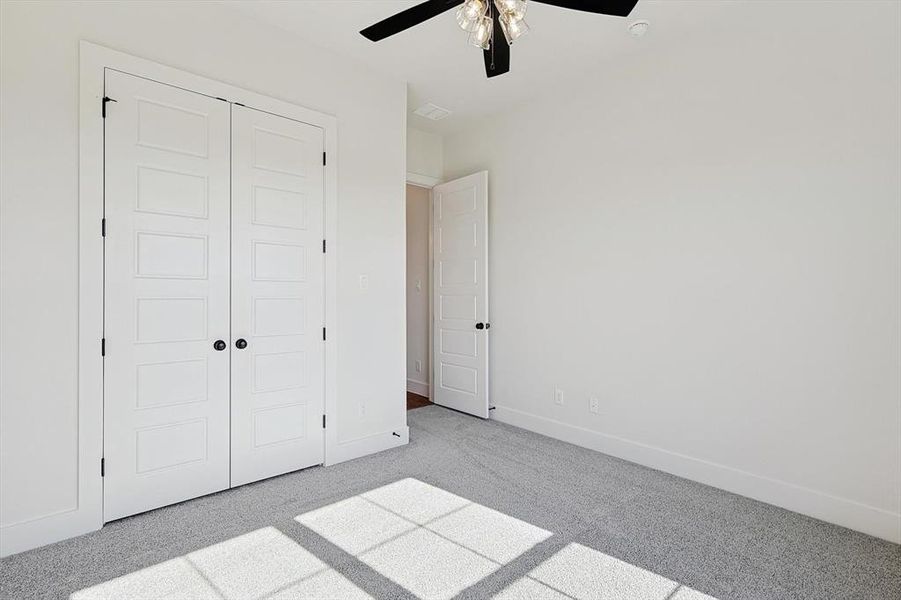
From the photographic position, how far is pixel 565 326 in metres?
A: 3.82

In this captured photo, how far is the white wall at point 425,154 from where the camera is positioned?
466 cm

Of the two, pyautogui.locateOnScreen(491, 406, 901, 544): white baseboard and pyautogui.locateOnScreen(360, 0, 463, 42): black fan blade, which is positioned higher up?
pyautogui.locateOnScreen(360, 0, 463, 42): black fan blade

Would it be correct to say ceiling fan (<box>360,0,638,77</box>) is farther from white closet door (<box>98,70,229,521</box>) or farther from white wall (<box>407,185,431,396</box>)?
white wall (<box>407,185,431,396</box>)

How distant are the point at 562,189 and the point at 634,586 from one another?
9.39 ft

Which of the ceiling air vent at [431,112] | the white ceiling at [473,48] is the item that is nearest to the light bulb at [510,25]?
the white ceiling at [473,48]

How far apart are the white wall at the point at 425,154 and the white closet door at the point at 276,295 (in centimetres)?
161

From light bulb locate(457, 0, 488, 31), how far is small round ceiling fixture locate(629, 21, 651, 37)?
5.27ft

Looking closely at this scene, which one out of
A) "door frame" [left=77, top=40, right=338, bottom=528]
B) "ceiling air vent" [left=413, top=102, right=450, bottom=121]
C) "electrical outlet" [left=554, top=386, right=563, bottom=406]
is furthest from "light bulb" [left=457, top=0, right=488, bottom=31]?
"electrical outlet" [left=554, top=386, right=563, bottom=406]

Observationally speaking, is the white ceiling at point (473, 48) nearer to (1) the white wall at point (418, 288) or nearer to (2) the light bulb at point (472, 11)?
(2) the light bulb at point (472, 11)

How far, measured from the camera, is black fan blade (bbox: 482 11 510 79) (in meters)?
1.90

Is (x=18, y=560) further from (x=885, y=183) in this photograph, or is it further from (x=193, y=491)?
(x=885, y=183)

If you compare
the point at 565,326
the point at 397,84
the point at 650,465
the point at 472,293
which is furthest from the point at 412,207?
the point at 650,465

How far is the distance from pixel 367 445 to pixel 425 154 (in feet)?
9.64

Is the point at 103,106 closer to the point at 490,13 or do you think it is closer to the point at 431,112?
the point at 490,13
